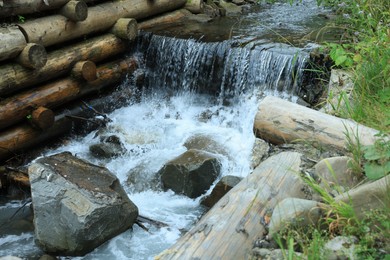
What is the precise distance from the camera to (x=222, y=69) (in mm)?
7164

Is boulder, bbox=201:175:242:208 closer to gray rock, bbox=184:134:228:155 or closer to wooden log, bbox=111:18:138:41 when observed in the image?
gray rock, bbox=184:134:228:155

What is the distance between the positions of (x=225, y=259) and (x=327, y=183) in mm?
859

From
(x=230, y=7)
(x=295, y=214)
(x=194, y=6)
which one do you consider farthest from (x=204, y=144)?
(x=230, y=7)

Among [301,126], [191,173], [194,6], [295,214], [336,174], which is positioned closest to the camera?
[295,214]

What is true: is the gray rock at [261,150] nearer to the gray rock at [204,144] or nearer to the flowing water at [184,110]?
the flowing water at [184,110]

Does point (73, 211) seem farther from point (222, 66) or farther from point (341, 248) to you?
point (222, 66)

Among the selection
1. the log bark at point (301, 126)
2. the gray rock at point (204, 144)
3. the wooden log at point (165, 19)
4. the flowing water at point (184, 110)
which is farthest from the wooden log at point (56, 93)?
the log bark at point (301, 126)

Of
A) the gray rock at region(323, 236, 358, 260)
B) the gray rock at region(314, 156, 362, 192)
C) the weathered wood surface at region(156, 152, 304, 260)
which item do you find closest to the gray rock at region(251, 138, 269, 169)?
the weathered wood surface at region(156, 152, 304, 260)

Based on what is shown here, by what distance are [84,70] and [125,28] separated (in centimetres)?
112

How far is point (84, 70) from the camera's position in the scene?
6.71m

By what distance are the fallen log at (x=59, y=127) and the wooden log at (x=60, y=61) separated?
1.45ft

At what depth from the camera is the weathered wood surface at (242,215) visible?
2.79 metres

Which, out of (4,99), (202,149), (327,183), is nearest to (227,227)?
(327,183)

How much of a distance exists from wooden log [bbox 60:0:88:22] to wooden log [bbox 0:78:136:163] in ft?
3.95
